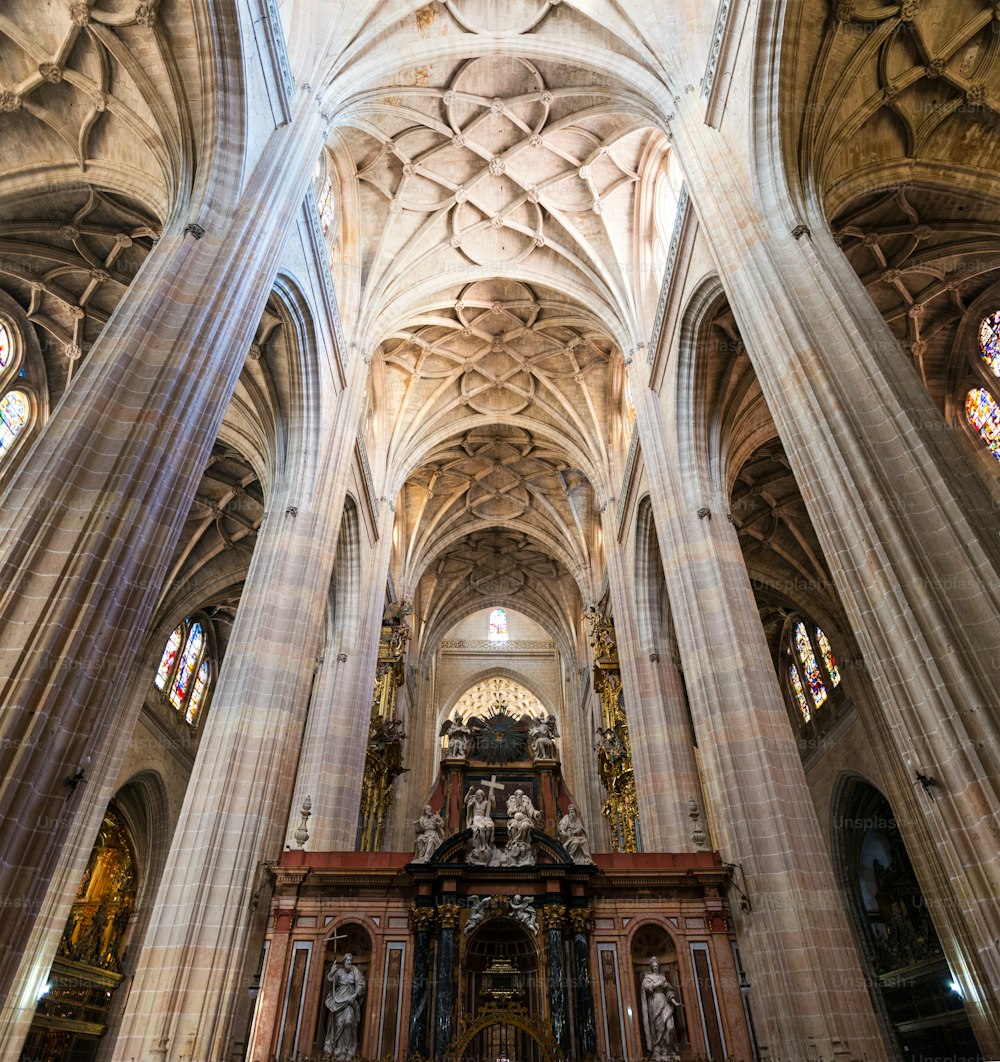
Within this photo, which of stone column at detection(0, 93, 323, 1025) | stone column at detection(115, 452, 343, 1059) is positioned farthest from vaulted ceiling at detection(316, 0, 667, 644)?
stone column at detection(0, 93, 323, 1025)

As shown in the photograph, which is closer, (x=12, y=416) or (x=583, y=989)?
(x=583, y=989)

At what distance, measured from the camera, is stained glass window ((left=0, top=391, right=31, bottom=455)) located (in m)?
14.2

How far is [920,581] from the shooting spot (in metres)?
5.85

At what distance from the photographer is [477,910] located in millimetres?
9531

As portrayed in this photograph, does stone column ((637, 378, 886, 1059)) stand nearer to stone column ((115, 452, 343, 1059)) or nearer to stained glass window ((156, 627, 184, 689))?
stone column ((115, 452, 343, 1059))

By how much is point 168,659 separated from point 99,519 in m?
17.8

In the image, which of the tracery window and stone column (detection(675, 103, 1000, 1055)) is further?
the tracery window

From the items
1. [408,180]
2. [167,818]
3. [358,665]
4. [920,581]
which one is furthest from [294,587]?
[167,818]

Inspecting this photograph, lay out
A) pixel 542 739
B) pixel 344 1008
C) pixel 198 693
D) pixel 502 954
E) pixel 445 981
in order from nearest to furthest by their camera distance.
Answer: pixel 344 1008 → pixel 445 981 → pixel 502 954 → pixel 542 739 → pixel 198 693

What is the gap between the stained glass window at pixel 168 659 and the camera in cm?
2120

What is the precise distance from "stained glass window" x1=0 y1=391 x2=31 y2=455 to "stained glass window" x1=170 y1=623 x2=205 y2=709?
9.92 metres

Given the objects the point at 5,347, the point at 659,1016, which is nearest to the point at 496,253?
the point at 5,347

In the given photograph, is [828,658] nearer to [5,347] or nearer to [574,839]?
[574,839]

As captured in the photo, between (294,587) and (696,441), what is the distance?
7893 mm
